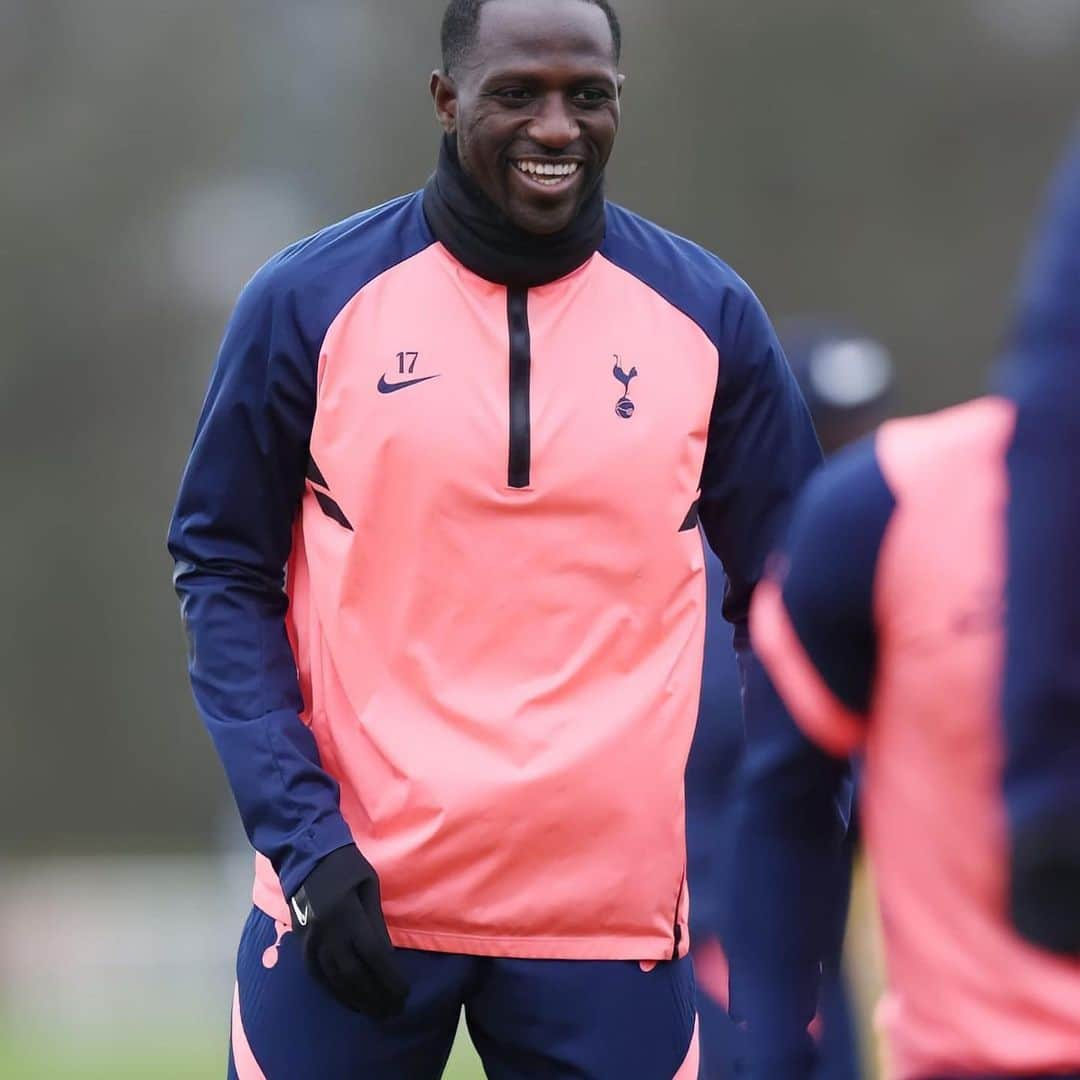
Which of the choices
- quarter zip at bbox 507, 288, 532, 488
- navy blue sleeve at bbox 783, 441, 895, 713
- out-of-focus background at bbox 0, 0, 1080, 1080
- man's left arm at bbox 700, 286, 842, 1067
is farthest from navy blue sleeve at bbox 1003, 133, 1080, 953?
out-of-focus background at bbox 0, 0, 1080, 1080

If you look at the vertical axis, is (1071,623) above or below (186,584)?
above

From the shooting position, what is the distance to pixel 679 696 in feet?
12.4

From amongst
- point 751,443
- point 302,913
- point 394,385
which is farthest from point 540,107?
point 302,913

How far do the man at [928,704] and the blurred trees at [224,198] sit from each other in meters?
22.6

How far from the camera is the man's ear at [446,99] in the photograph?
12.7 feet

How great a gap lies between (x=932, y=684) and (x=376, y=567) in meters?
1.35

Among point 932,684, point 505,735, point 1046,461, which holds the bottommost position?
point 505,735

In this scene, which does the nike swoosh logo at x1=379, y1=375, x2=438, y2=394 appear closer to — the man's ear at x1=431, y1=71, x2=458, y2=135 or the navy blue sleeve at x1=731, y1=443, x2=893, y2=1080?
the man's ear at x1=431, y1=71, x2=458, y2=135

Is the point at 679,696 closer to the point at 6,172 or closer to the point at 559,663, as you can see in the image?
the point at 559,663

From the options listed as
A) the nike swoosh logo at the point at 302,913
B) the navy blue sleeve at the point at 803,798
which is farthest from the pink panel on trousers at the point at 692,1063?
the navy blue sleeve at the point at 803,798

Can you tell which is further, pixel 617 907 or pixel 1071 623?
pixel 617 907

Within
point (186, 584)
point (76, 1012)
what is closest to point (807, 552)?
point (186, 584)

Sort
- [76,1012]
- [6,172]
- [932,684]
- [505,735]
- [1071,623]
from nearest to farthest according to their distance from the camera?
1. [1071,623]
2. [932,684]
3. [505,735]
4. [76,1012]
5. [6,172]

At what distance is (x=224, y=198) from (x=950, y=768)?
78.7 feet
